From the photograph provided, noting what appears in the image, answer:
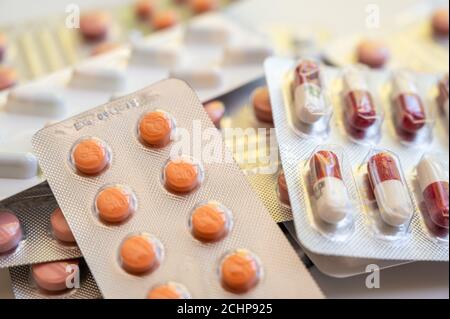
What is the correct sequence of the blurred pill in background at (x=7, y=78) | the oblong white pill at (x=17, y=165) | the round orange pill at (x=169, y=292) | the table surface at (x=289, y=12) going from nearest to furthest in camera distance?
the round orange pill at (x=169, y=292), the oblong white pill at (x=17, y=165), the blurred pill in background at (x=7, y=78), the table surface at (x=289, y=12)

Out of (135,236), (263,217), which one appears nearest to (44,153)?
(135,236)

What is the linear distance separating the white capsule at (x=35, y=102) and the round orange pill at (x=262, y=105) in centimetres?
28

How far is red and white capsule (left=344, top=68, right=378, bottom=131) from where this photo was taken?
831mm

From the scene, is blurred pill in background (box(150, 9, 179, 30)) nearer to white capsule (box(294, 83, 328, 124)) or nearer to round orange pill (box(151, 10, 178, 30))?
round orange pill (box(151, 10, 178, 30))

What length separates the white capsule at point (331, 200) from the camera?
71 centimetres

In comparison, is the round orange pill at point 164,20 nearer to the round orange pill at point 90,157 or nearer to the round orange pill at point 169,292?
the round orange pill at point 90,157

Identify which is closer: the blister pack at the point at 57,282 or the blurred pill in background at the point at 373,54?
the blister pack at the point at 57,282

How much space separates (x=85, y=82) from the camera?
3.06 ft

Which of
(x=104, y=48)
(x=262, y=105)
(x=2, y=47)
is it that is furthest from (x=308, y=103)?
(x=2, y=47)

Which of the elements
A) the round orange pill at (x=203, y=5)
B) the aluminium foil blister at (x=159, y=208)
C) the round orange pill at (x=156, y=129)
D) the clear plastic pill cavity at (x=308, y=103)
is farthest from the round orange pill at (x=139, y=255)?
the round orange pill at (x=203, y=5)

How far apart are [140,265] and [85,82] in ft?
1.20

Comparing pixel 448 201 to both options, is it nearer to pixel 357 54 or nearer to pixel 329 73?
pixel 329 73

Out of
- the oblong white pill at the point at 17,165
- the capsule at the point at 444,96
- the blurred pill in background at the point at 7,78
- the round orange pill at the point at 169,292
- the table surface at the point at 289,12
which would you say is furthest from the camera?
the table surface at the point at 289,12

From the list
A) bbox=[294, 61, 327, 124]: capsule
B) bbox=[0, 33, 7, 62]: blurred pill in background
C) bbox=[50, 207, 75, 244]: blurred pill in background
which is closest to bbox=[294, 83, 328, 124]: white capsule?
bbox=[294, 61, 327, 124]: capsule
